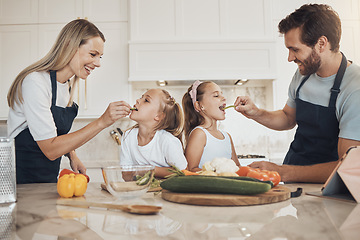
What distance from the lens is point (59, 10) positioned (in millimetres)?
3703

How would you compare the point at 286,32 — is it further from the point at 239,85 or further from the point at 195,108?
the point at 239,85

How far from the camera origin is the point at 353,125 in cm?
147

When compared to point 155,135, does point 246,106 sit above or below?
above

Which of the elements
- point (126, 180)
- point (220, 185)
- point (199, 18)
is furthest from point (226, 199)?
point (199, 18)

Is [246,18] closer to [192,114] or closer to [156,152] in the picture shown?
[192,114]

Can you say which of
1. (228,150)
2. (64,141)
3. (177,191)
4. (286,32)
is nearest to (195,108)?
(228,150)

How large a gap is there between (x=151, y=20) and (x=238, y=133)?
164cm

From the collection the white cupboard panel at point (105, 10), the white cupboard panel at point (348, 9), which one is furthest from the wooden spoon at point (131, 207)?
the white cupboard panel at point (348, 9)

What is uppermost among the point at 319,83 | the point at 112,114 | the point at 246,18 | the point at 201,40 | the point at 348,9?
the point at 348,9

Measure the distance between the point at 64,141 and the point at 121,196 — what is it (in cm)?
70

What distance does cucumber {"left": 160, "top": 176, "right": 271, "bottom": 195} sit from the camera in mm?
890

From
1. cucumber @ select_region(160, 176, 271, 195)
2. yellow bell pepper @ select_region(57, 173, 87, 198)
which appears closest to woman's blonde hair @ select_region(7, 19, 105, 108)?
yellow bell pepper @ select_region(57, 173, 87, 198)

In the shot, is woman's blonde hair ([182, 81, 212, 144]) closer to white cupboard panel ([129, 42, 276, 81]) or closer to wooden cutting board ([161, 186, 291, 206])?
white cupboard panel ([129, 42, 276, 81])

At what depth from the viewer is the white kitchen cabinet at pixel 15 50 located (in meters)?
3.66
